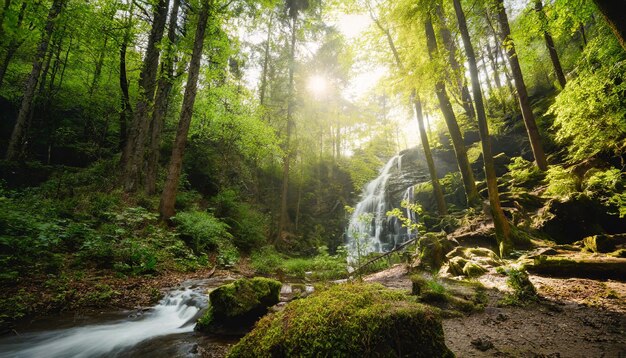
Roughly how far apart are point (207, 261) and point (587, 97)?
487 inches

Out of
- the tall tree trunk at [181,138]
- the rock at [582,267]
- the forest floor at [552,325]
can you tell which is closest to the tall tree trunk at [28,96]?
the tall tree trunk at [181,138]

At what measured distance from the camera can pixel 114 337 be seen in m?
4.16

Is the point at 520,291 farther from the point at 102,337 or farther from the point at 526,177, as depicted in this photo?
the point at 526,177

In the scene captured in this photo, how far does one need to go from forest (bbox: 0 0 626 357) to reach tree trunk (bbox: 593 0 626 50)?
16 millimetres


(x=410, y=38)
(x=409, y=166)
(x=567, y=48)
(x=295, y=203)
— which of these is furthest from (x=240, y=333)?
(x=567, y=48)

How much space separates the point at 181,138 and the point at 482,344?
10.3 m

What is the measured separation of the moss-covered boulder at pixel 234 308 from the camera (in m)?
4.30

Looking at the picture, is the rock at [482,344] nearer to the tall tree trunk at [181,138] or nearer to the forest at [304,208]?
the forest at [304,208]

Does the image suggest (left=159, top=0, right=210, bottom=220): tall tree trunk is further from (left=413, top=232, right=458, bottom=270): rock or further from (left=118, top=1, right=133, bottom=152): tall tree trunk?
(left=413, top=232, right=458, bottom=270): rock

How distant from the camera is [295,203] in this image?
70.7ft

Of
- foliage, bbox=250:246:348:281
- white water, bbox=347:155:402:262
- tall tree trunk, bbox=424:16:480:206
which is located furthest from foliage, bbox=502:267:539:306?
white water, bbox=347:155:402:262

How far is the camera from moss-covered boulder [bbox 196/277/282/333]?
4.30m

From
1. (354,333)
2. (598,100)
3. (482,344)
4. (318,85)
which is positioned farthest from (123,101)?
(598,100)

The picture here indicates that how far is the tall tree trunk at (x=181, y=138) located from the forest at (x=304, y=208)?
0.23ft
